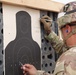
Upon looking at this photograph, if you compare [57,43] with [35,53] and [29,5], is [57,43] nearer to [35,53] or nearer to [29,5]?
[35,53]

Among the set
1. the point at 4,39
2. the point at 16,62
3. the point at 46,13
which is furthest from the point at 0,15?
the point at 46,13

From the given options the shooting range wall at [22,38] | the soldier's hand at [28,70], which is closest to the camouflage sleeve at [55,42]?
the shooting range wall at [22,38]

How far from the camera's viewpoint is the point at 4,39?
4.60ft

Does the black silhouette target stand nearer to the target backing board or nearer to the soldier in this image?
the target backing board

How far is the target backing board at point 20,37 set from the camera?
142cm

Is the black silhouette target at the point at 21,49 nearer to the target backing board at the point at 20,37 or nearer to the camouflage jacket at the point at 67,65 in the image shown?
the target backing board at the point at 20,37

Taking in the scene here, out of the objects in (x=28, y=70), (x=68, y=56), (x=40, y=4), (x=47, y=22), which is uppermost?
(x=40, y=4)

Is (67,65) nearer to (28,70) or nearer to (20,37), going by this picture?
(28,70)

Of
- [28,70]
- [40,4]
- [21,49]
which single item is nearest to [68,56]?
[28,70]

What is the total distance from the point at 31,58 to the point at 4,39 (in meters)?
0.27

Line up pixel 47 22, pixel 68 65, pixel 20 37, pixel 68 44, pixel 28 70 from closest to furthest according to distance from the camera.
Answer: pixel 68 65, pixel 68 44, pixel 28 70, pixel 20 37, pixel 47 22

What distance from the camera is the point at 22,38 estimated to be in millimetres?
1526

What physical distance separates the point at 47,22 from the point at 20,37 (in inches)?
10.6

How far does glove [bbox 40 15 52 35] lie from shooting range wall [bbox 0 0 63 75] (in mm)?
25
